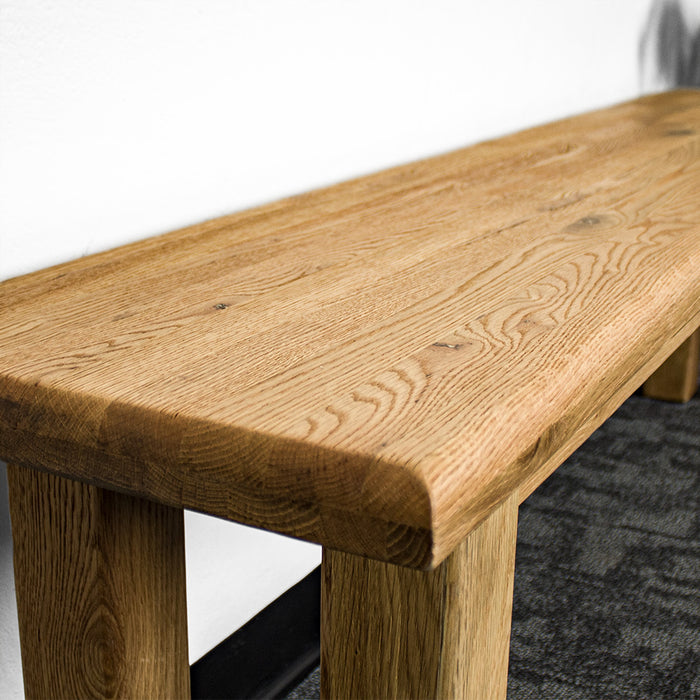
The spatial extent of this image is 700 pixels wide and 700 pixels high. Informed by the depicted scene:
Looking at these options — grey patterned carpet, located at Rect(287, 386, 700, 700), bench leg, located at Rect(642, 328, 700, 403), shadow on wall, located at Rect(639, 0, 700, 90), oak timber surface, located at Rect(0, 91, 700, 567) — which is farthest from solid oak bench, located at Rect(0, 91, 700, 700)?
shadow on wall, located at Rect(639, 0, 700, 90)

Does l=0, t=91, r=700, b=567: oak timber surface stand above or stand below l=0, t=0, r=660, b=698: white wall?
below

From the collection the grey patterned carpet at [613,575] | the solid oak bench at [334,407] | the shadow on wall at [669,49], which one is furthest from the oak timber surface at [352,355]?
the shadow on wall at [669,49]

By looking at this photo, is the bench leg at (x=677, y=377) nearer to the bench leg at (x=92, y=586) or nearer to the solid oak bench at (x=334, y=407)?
the solid oak bench at (x=334, y=407)

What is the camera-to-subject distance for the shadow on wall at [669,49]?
72.1 inches

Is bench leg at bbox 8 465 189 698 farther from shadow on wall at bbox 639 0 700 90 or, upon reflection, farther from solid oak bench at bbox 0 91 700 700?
shadow on wall at bbox 639 0 700 90

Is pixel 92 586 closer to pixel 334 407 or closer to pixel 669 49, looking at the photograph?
pixel 334 407

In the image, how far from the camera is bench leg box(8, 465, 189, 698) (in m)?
0.53

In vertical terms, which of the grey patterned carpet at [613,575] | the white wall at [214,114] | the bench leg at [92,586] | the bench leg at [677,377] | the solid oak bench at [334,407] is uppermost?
the white wall at [214,114]

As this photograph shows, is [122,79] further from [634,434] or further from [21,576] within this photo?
[634,434]

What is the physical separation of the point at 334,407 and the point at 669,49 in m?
1.79

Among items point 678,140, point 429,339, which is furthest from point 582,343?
point 678,140

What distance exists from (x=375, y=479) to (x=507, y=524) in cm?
17

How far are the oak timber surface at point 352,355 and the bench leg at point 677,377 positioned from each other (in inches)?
32.1

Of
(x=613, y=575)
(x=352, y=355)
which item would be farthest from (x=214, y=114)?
(x=613, y=575)
